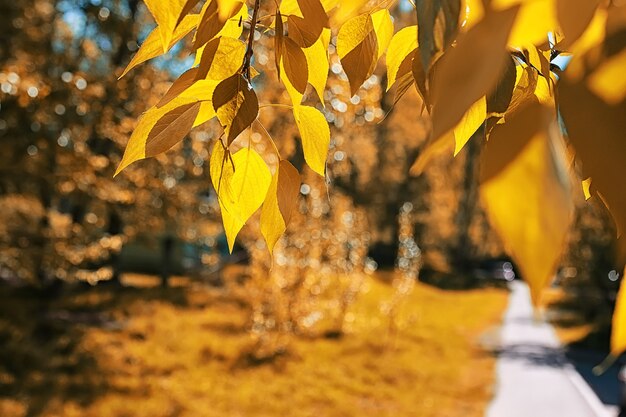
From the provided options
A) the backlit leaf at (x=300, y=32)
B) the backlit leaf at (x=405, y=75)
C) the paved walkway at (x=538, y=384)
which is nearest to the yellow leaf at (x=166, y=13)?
the backlit leaf at (x=300, y=32)

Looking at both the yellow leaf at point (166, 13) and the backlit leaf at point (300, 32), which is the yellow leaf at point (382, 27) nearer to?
the backlit leaf at point (300, 32)

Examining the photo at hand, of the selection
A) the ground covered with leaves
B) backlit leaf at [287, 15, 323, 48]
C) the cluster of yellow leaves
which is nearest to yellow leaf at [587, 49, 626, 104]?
the cluster of yellow leaves

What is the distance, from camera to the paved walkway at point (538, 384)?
7.05 meters

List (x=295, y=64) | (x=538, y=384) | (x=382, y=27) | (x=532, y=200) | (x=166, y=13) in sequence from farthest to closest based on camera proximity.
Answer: (x=538, y=384) → (x=382, y=27) → (x=295, y=64) → (x=166, y=13) → (x=532, y=200)

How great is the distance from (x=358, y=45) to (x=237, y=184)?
153mm

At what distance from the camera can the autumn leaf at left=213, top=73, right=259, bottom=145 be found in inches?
19.7

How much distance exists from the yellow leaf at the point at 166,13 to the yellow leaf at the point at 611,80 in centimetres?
26

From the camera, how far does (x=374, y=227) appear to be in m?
23.2

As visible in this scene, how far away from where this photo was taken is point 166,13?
426 mm

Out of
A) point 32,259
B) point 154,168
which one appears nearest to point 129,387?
point 32,259

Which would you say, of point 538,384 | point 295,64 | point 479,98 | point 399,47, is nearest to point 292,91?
point 295,64

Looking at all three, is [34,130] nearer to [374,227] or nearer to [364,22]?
[364,22]

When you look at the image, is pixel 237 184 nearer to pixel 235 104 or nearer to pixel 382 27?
pixel 235 104

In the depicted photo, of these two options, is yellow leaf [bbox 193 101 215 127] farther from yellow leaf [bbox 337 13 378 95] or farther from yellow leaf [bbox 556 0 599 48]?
yellow leaf [bbox 556 0 599 48]
